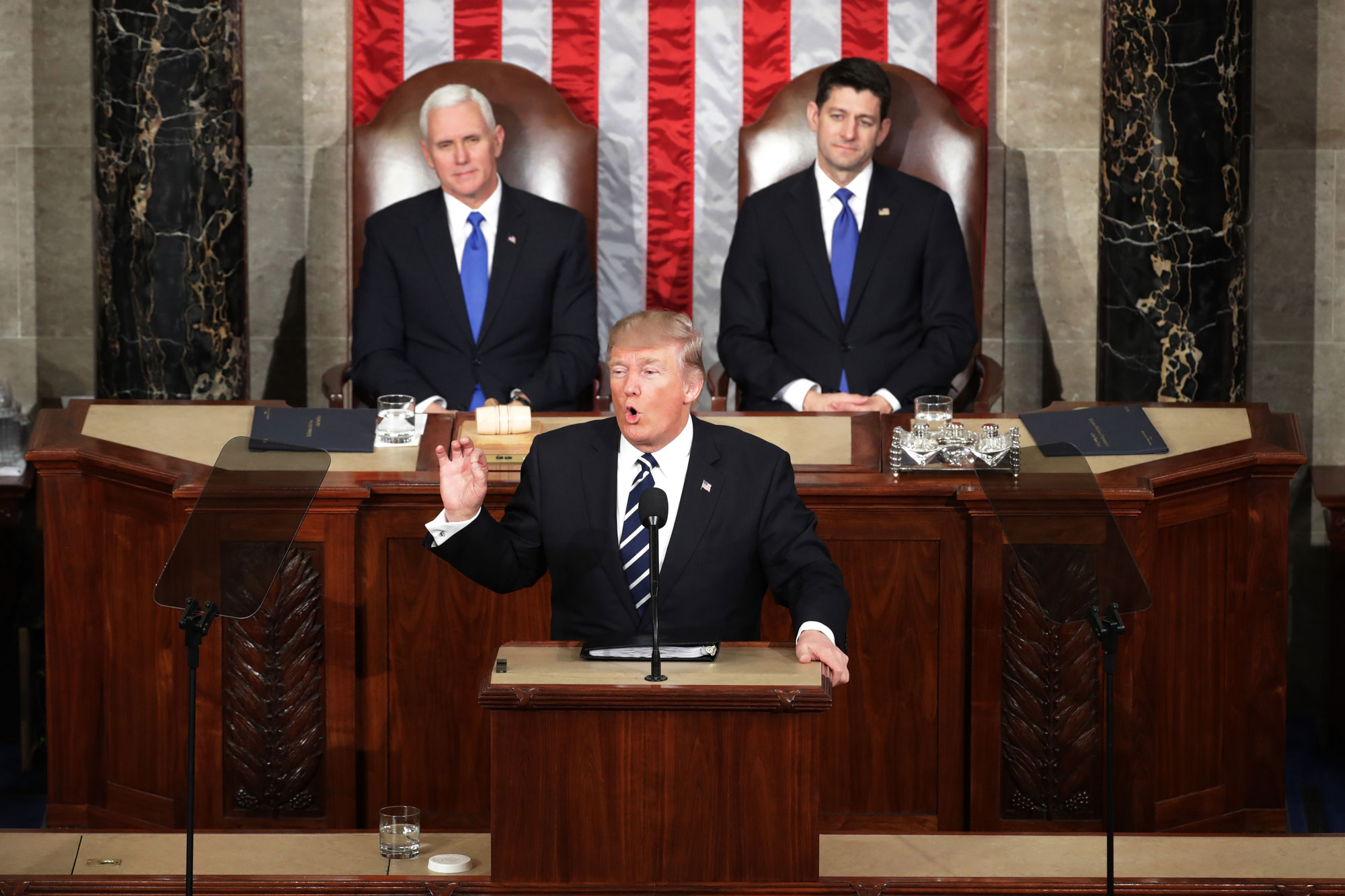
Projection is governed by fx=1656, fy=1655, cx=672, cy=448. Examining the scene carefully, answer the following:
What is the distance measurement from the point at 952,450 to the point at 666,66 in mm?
2774

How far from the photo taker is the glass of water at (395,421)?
175 inches

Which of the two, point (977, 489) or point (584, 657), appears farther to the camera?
point (977, 489)

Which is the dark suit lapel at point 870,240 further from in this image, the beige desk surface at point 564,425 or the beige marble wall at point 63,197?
the beige marble wall at point 63,197

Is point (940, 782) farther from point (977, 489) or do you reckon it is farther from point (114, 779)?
point (114, 779)

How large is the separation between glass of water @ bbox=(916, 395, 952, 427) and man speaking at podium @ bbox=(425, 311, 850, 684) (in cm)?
107

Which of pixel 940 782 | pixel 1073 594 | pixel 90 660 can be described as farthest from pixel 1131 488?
pixel 90 660

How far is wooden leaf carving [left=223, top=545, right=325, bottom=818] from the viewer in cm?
402

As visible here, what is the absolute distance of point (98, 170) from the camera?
Answer: 5824 mm

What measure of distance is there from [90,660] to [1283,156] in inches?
184

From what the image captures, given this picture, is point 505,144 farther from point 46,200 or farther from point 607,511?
point 607,511

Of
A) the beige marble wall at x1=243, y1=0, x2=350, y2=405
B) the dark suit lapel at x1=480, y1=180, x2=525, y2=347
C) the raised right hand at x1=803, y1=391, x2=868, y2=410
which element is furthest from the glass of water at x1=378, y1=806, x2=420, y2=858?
the beige marble wall at x1=243, y1=0, x2=350, y2=405

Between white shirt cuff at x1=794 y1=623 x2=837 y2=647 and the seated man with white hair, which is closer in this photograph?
white shirt cuff at x1=794 y1=623 x2=837 y2=647

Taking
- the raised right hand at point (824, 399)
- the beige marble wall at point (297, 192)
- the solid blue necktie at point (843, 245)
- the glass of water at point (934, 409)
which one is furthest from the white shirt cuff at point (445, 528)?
the beige marble wall at point (297, 192)

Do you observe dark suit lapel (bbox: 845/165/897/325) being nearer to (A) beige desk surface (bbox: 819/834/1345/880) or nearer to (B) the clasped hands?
(B) the clasped hands
